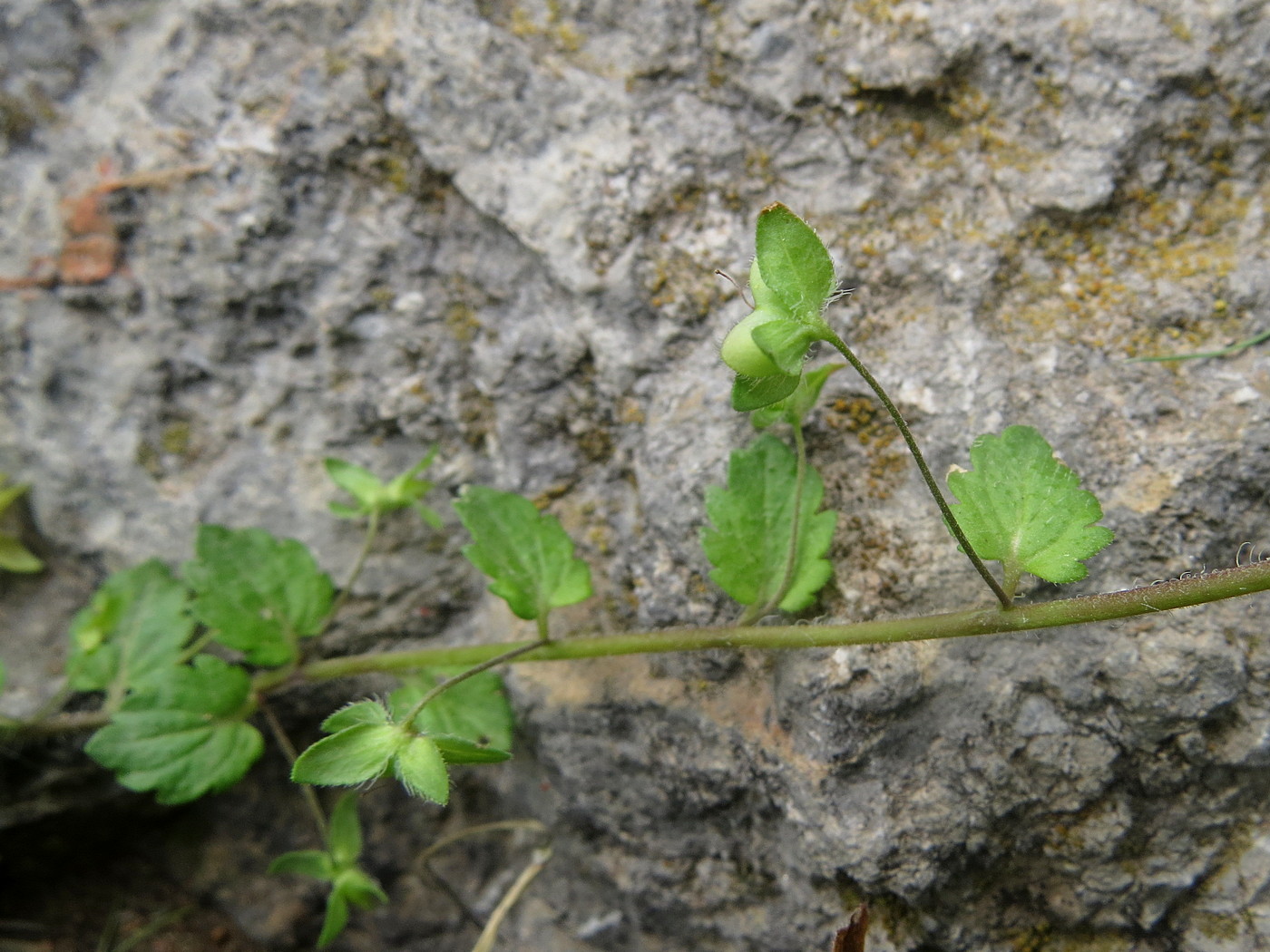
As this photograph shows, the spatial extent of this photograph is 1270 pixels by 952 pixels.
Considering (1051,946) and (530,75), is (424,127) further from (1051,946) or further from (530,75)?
(1051,946)

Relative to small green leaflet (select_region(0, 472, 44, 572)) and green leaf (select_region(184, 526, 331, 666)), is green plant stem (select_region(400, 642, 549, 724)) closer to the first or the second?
green leaf (select_region(184, 526, 331, 666))

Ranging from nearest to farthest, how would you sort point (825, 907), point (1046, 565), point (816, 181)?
point (1046, 565) → point (825, 907) → point (816, 181)

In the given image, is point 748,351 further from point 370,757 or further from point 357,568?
point 357,568

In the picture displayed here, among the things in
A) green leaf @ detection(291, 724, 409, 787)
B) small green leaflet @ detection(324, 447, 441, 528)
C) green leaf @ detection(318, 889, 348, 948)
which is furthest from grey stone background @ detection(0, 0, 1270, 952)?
green leaf @ detection(291, 724, 409, 787)

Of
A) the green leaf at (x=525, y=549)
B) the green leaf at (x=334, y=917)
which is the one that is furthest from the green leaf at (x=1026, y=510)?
the green leaf at (x=334, y=917)

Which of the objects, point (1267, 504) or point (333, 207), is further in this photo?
point (333, 207)

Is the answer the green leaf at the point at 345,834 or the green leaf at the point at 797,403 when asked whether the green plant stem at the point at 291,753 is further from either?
the green leaf at the point at 797,403

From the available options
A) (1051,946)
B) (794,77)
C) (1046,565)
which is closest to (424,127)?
(794,77)
